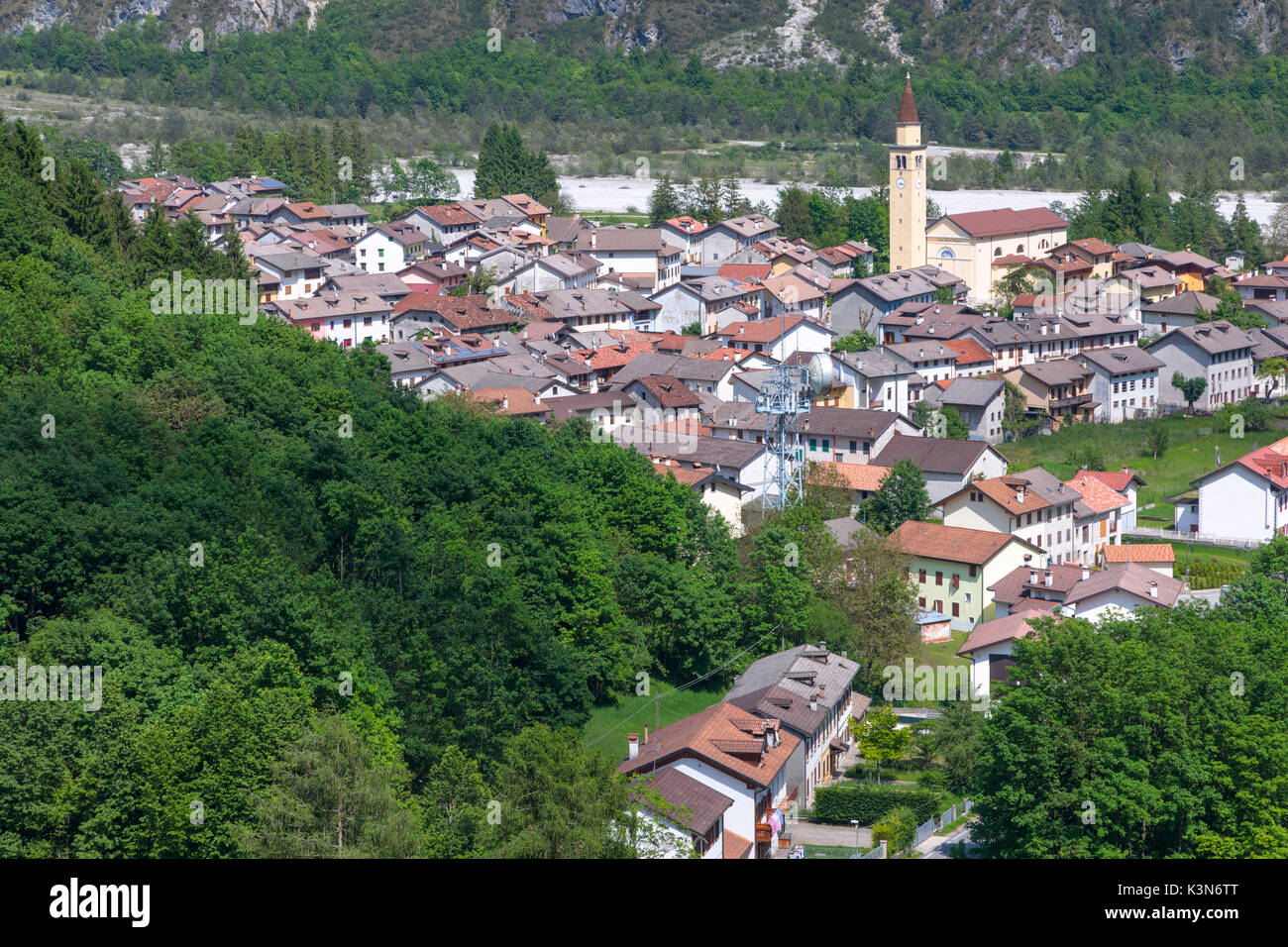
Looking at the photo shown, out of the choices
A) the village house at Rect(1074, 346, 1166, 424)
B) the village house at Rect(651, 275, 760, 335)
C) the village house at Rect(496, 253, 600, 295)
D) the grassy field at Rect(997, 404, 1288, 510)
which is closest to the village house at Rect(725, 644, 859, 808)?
the grassy field at Rect(997, 404, 1288, 510)

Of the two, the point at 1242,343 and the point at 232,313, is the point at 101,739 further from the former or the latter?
the point at 1242,343

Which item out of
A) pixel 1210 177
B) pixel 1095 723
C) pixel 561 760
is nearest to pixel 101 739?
pixel 561 760

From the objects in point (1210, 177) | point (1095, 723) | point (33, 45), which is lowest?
point (1095, 723)

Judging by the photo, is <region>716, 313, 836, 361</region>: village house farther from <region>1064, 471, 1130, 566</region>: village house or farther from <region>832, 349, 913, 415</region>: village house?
<region>1064, 471, 1130, 566</region>: village house

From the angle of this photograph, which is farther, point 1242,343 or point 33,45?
point 33,45

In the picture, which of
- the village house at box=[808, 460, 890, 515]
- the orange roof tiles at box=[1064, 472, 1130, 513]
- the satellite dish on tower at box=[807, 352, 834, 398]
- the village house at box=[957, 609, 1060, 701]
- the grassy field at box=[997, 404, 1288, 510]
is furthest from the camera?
the satellite dish on tower at box=[807, 352, 834, 398]

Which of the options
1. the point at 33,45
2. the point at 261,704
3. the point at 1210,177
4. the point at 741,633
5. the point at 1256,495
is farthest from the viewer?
the point at 33,45
